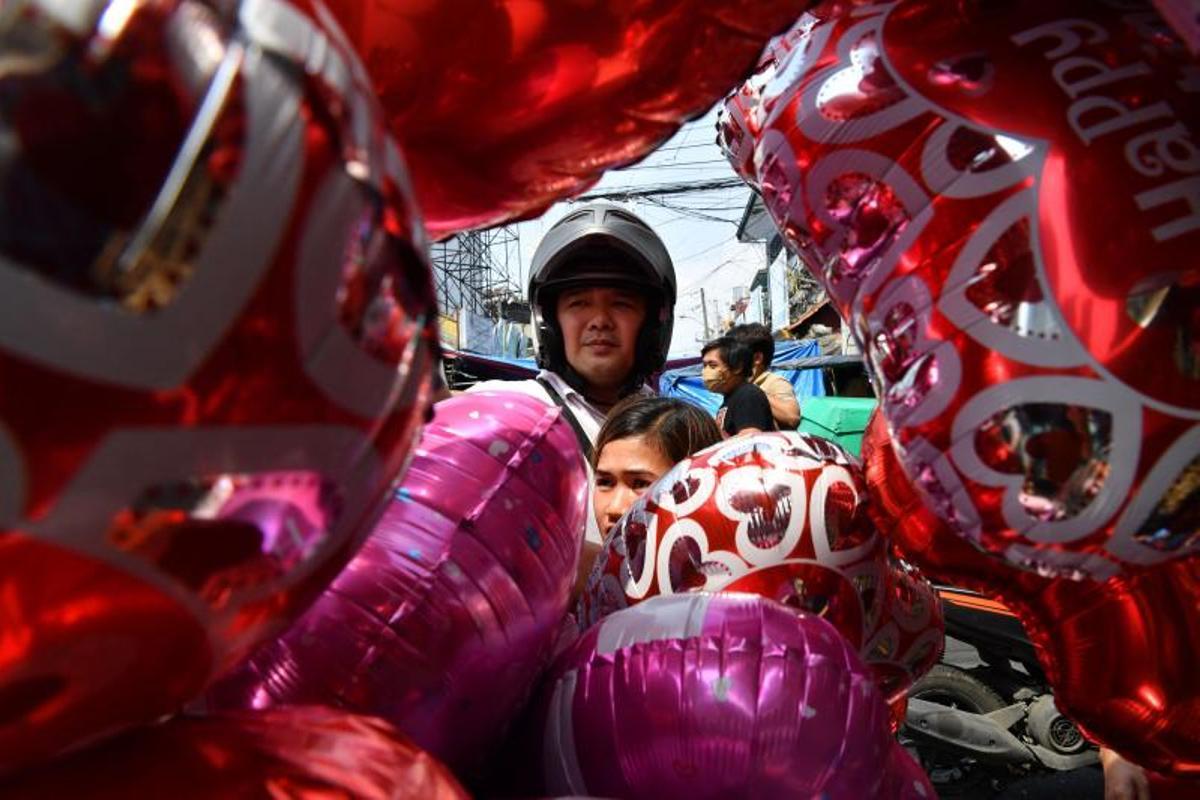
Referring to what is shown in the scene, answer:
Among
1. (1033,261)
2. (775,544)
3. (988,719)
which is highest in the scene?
(1033,261)

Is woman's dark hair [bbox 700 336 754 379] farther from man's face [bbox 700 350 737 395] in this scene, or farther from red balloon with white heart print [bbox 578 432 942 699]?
red balloon with white heart print [bbox 578 432 942 699]

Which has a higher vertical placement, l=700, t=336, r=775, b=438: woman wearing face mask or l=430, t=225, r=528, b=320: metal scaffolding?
l=430, t=225, r=528, b=320: metal scaffolding

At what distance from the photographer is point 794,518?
101 centimetres

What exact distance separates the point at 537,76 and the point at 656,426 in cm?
99

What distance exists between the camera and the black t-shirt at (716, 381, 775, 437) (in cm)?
273

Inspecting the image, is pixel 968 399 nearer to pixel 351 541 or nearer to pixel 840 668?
pixel 840 668

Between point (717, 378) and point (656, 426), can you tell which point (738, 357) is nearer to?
point (717, 378)

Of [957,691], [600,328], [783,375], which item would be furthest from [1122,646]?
[783,375]

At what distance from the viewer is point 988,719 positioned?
8.34 ft

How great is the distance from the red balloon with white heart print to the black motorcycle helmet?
1.69 ft

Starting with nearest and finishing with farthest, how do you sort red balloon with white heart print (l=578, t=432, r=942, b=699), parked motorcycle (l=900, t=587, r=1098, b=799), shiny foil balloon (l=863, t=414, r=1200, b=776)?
shiny foil balloon (l=863, t=414, r=1200, b=776) < red balloon with white heart print (l=578, t=432, r=942, b=699) < parked motorcycle (l=900, t=587, r=1098, b=799)

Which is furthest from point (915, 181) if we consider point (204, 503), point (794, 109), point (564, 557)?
point (204, 503)

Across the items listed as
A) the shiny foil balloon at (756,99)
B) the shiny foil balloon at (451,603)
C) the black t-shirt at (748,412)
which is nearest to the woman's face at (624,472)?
the shiny foil balloon at (756,99)

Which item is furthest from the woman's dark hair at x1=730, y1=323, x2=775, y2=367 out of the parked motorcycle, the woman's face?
the woman's face
